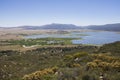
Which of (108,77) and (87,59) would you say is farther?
(87,59)

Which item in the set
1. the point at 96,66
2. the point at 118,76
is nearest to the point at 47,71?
the point at 96,66

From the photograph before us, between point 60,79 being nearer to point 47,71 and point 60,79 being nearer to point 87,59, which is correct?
point 47,71

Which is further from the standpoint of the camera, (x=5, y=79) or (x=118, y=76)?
(x=5, y=79)

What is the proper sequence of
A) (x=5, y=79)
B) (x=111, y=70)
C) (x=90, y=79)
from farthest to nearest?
(x=5, y=79), (x=111, y=70), (x=90, y=79)

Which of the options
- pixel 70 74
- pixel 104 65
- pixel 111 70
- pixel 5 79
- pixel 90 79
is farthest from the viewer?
pixel 5 79

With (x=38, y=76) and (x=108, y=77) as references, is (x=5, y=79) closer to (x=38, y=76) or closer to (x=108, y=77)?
(x=38, y=76)

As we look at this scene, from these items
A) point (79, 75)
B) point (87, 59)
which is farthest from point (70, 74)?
point (87, 59)

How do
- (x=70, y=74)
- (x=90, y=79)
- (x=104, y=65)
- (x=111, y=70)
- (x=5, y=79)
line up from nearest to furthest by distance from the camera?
1. (x=90, y=79)
2. (x=70, y=74)
3. (x=111, y=70)
4. (x=104, y=65)
5. (x=5, y=79)

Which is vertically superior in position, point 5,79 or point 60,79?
point 60,79

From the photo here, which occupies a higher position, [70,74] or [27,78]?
[70,74]
